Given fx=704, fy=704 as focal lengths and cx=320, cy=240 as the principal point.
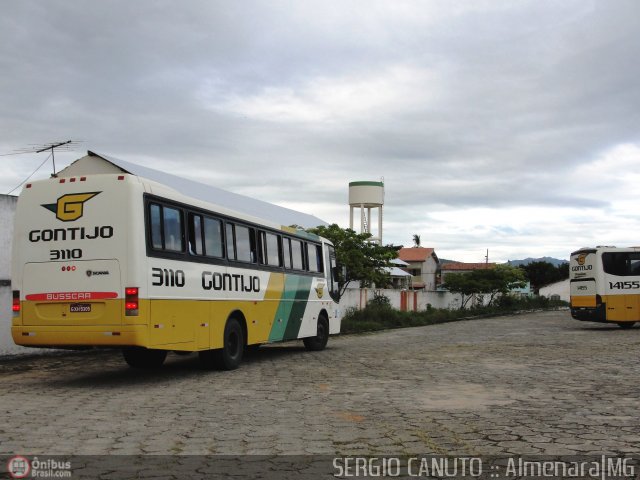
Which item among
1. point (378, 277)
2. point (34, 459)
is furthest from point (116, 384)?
point (378, 277)

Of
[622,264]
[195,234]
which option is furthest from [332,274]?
[622,264]

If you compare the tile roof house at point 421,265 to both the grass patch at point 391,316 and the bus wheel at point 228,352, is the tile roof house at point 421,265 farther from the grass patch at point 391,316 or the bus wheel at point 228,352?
the bus wheel at point 228,352

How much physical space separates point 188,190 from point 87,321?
71.6ft

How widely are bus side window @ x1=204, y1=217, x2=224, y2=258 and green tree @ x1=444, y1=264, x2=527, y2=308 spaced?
39.9 m

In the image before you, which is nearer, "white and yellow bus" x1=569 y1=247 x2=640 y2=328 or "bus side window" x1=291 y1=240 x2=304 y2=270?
"bus side window" x1=291 y1=240 x2=304 y2=270

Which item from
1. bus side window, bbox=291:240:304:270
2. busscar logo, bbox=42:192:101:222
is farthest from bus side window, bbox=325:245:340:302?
busscar logo, bbox=42:192:101:222

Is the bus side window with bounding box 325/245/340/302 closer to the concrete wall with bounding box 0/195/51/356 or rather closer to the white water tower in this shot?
the concrete wall with bounding box 0/195/51/356

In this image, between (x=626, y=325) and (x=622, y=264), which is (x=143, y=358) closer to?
(x=622, y=264)

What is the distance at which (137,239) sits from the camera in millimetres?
11109

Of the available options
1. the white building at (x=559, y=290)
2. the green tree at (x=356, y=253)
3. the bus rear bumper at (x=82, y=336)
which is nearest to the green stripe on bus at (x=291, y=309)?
the bus rear bumper at (x=82, y=336)

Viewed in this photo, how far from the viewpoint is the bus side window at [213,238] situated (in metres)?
13.2

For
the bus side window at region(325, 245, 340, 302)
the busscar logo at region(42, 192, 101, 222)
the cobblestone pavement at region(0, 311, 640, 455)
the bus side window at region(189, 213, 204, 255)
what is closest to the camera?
the cobblestone pavement at region(0, 311, 640, 455)

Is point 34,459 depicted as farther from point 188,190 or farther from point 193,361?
point 188,190

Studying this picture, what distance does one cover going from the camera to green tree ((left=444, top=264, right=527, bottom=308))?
51.6m
